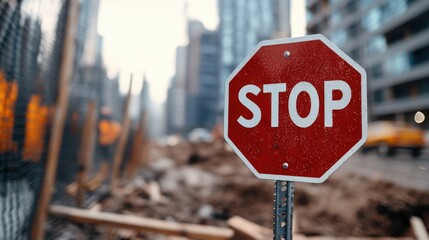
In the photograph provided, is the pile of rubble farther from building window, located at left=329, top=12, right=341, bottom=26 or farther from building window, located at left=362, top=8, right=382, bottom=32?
building window, located at left=329, top=12, right=341, bottom=26

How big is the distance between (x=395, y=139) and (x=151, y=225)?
1674 cm

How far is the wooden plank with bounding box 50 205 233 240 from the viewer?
2.98 metres

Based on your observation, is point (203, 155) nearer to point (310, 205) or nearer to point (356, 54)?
point (310, 205)

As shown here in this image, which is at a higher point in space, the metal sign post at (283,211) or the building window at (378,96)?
the building window at (378,96)

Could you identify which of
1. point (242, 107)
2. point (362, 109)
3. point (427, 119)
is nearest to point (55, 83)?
point (242, 107)

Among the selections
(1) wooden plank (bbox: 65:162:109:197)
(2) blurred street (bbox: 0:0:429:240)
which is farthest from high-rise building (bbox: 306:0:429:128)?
(1) wooden plank (bbox: 65:162:109:197)

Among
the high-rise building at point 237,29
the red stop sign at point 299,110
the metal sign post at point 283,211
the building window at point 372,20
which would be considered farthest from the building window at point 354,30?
the high-rise building at point 237,29

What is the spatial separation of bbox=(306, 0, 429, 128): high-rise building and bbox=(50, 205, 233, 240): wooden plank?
33624 millimetres

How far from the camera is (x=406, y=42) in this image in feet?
103

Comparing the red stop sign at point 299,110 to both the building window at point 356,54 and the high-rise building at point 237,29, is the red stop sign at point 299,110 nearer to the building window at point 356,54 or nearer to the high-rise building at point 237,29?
the building window at point 356,54

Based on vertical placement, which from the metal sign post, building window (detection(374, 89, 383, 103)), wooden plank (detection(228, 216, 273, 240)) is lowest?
wooden plank (detection(228, 216, 273, 240))

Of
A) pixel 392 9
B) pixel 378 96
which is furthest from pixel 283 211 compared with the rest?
pixel 378 96

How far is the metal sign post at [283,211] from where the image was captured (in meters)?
1.51

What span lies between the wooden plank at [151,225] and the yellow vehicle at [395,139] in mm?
15801
